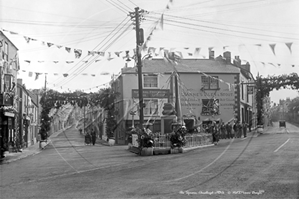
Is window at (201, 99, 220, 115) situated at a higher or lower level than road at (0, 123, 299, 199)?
higher

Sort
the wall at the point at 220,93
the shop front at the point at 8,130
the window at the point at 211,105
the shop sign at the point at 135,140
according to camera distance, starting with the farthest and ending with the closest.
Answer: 1. the shop front at the point at 8,130
2. the shop sign at the point at 135,140
3. the wall at the point at 220,93
4. the window at the point at 211,105

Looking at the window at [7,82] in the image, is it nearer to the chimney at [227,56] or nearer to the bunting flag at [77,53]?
the bunting flag at [77,53]

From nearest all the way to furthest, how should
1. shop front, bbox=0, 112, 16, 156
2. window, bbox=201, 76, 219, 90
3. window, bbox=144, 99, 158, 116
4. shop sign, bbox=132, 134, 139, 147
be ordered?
window, bbox=201, 76, 219, 90, shop sign, bbox=132, 134, 139, 147, shop front, bbox=0, 112, 16, 156, window, bbox=144, 99, 158, 116

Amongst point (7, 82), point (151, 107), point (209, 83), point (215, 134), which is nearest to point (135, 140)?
point (151, 107)

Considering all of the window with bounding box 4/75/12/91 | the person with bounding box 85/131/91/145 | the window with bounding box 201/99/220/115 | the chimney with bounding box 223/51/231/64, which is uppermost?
the window with bounding box 4/75/12/91

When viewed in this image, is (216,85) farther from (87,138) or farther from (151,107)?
(87,138)

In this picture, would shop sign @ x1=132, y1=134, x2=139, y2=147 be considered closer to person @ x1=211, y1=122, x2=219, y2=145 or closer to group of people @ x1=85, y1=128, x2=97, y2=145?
person @ x1=211, y1=122, x2=219, y2=145

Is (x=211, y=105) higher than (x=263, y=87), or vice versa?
(x=263, y=87)

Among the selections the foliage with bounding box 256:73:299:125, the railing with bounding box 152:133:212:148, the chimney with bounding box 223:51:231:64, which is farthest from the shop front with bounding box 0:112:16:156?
the foliage with bounding box 256:73:299:125

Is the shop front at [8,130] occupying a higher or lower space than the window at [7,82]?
lower

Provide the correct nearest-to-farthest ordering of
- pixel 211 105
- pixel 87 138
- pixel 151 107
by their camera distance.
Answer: pixel 211 105, pixel 151 107, pixel 87 138

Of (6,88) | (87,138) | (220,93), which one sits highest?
(6,88)

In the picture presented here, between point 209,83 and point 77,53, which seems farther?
point 77,53

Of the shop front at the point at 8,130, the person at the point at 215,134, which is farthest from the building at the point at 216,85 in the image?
the shop front at the point at 8,130
